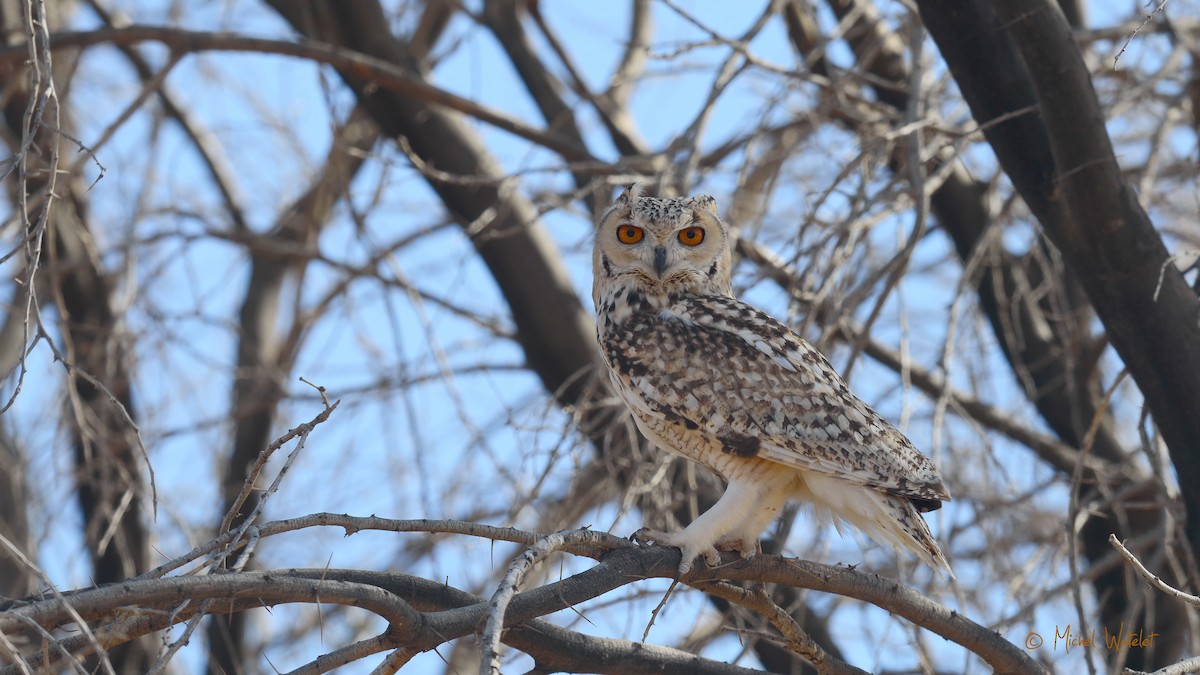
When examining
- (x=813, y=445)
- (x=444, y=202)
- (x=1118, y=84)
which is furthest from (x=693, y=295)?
(x=1118, y=84)

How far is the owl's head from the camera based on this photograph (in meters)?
3.91

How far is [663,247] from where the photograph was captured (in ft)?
12.8

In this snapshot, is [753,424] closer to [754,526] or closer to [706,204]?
[754,526]

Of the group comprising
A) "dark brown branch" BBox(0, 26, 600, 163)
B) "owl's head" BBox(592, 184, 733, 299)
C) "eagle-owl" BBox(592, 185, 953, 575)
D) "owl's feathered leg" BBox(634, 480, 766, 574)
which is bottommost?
"owl's feathered leg" BBox(634, 480, 766, 574)

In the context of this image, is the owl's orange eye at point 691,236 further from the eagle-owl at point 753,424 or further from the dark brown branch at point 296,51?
the dark brown branch at point 296,51

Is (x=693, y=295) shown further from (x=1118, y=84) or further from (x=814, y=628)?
(x=1118, y=84)

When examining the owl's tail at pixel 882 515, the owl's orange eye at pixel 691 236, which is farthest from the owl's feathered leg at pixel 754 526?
the owl's orange eye at pixel 691 236

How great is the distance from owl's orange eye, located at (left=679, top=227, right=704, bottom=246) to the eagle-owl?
128 mm

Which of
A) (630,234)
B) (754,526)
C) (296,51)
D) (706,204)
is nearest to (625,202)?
(630,234)

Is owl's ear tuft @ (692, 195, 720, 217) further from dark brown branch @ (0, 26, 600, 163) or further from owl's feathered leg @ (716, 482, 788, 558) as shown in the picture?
dark brown branch @ (0, 26, 600, 163)

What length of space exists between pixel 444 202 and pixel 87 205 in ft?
6.04

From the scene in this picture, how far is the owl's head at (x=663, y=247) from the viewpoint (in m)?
3.91

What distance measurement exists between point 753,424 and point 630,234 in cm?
87

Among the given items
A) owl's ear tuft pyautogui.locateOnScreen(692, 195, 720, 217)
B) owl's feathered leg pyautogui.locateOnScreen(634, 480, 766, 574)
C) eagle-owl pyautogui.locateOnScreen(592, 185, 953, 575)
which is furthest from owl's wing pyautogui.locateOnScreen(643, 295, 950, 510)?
owl's ear tuft pyautogui.locateOnScreen(692, 195, 720, 217)
